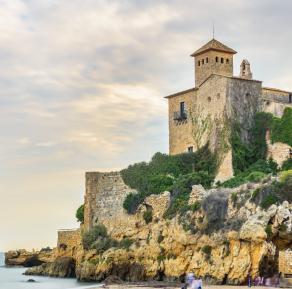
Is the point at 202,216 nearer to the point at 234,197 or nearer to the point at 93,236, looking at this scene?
the point at 234,197

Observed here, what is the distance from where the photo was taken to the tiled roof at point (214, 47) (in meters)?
65.6

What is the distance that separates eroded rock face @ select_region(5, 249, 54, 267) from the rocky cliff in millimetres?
25975

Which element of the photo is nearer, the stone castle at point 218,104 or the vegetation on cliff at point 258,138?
the vegetation on cliff at point 258,138

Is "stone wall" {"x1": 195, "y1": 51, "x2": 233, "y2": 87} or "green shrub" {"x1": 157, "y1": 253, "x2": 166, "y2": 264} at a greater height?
"stone wall" {"x1": 195, "y1": 51, "x2": 233, "y2": 87}

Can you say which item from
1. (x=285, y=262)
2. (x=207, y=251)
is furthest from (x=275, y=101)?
(x=285, y=262)

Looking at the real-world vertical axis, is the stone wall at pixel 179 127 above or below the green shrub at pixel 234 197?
above

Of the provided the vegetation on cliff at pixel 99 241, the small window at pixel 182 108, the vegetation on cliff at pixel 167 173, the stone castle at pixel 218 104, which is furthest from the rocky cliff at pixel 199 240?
the small window at pixel 182 108

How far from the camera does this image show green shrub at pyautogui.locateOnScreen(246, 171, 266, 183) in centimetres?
5324

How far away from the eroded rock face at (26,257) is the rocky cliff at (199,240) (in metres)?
26.0

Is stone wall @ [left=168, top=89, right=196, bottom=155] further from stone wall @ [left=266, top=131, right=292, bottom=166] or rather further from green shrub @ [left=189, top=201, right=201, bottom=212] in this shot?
A: green shrub @ [left=189, top=201, right=201, bottom=212]

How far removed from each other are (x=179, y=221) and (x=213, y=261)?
576 cm

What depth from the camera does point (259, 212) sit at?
1901 inches

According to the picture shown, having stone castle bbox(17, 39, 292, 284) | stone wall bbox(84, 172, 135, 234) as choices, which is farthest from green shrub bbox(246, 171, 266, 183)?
stone wall bbox(84, 172, 135, 234)

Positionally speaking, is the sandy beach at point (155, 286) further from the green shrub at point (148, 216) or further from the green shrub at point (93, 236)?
A: the green shrub at point (93, 236)
